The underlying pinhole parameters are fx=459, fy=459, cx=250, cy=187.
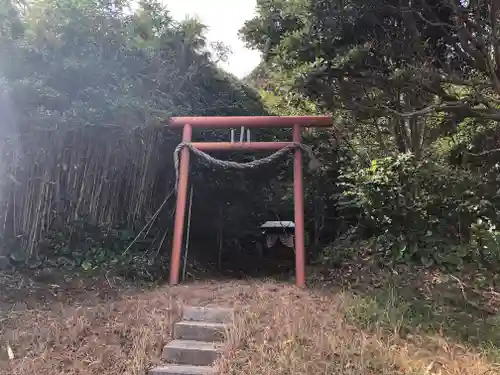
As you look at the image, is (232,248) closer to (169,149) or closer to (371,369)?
(169,149)

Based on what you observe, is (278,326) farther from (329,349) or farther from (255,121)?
(255,121)

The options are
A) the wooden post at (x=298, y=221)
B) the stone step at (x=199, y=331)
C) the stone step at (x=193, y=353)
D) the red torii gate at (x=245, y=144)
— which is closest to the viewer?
the stone step at (x=193, y=353)

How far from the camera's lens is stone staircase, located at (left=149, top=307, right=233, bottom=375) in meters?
3.78

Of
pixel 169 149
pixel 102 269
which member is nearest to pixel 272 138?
pixel 169 149

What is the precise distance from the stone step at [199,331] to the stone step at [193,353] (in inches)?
5.5

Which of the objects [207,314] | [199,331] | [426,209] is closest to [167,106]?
[207,314]

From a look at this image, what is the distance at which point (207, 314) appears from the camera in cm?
449

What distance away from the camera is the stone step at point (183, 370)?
3.69 metres

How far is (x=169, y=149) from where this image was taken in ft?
21.8

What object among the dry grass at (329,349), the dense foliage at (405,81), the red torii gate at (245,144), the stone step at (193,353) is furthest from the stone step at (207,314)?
the dense foliage at (405,81)

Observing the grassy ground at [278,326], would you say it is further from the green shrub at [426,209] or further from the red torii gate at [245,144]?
the red torii gate at [245,144]

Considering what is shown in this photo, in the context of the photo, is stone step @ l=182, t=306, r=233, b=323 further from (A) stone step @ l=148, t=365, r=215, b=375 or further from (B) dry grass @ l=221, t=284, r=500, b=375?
(A) stone step @ l=148, t=365, r=215, b=375

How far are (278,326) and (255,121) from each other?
8.91 feet

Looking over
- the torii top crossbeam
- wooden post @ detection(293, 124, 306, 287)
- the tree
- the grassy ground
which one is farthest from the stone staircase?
the tree
